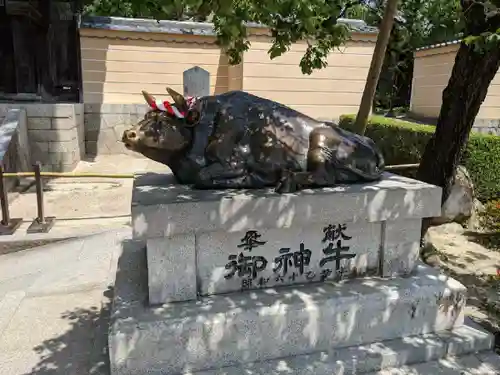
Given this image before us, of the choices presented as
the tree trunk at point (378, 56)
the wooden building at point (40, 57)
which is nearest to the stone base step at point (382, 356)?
the tree trunk at point (378, 56)

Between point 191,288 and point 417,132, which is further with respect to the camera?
point 417,132

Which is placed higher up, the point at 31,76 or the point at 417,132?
the point at 31,76

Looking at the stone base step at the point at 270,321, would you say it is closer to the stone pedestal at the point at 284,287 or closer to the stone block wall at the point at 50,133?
the stone pedestal at the point at 284,287

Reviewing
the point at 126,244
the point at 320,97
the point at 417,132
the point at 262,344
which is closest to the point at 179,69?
the point at 320,97

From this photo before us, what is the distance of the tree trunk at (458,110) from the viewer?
4.56 m

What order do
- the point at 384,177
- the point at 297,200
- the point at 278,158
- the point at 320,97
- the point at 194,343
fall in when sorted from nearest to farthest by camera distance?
the point at 194,343 → the point at 297,200 → the point at 278,158 → the point at 384,177 → the point at 320,97

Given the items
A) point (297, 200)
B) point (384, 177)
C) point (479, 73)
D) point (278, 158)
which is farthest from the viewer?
point (479, 73)

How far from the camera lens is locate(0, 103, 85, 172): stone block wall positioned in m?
9.78

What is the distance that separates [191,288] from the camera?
3268 millimetres

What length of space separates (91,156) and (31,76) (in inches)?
141

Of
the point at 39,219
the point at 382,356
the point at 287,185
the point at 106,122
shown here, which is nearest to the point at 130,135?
the point at 287,185

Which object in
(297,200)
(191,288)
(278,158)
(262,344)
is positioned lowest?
(262,344)

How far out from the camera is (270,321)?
321cm

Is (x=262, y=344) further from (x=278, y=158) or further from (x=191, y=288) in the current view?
(x=278, y=158)
